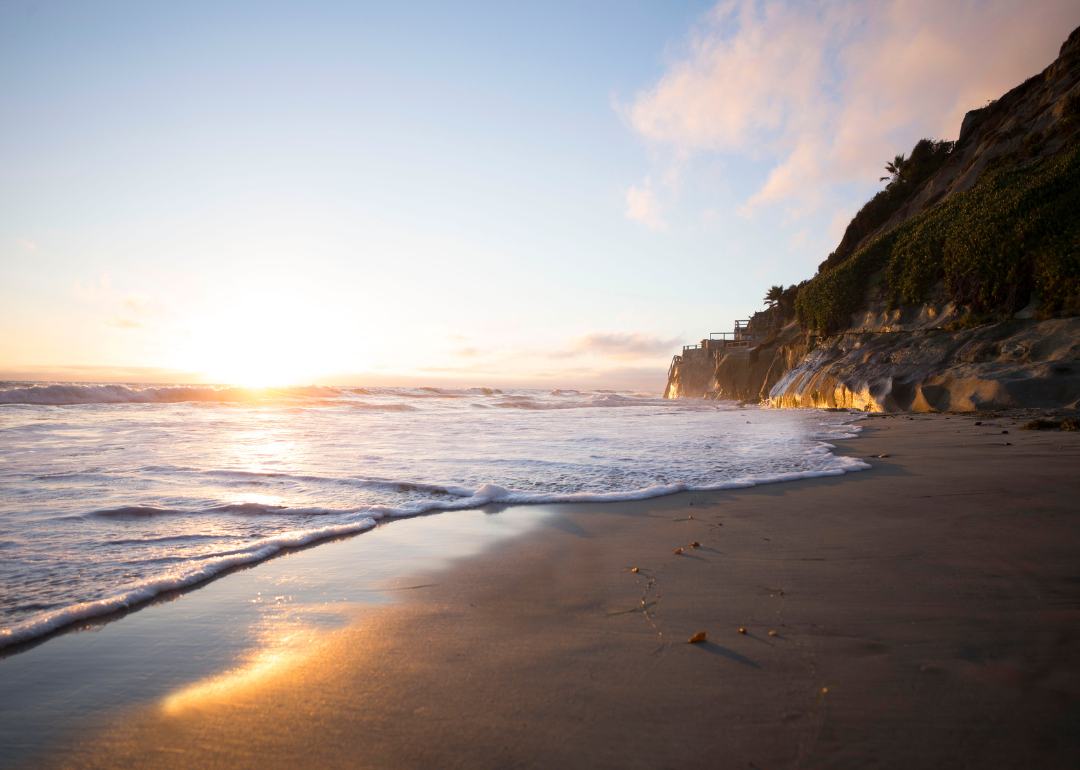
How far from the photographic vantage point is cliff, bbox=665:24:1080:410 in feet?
37.8

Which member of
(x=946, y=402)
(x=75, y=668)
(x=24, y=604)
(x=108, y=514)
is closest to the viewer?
(x=75, y=668)

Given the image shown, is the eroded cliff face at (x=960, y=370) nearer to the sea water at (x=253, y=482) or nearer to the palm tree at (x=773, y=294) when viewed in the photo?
the sea water at (x=253, y=482)

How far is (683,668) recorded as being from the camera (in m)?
1.82

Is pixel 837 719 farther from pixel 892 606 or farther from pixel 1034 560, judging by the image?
pixel 1034 560

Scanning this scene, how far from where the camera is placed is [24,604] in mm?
2473

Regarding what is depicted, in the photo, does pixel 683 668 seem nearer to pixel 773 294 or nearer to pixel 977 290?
pixel 977 290

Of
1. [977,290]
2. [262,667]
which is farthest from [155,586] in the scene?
[977,290]

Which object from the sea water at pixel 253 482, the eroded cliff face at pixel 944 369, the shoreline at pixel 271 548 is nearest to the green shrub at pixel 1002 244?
the eroded cliff face at pixel 944 369

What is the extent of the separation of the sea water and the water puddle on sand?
0.27 metres

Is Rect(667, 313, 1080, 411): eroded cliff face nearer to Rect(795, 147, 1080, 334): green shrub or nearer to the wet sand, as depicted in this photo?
Rect(795, 147, 1080, 334): green shrub

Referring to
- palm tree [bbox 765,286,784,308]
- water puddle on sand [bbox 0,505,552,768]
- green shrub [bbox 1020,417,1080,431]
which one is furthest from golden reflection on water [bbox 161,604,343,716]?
palm tree [bbox 765,286,784,308]

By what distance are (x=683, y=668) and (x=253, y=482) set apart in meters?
5.17

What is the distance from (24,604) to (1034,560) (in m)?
5.31

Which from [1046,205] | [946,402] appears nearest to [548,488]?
[946,402]
